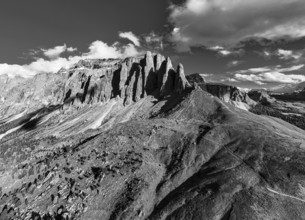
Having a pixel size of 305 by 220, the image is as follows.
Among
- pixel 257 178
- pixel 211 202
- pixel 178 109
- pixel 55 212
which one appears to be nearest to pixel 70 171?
pixel 55 212

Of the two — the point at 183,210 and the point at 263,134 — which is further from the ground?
the point at 263,134

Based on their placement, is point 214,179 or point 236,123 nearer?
point 214,179

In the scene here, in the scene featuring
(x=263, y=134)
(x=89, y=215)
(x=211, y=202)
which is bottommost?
(x=89, y=215)

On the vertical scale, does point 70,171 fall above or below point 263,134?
below

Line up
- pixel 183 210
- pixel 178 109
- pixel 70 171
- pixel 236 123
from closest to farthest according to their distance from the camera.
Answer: pixel 183 210 < pixel 70 171 < pixel 236 123 < pixel 178 109

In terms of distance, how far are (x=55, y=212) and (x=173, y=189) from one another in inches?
1199

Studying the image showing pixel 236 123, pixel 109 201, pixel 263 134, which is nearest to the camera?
pixel 109 201

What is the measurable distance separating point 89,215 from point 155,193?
17.7 m

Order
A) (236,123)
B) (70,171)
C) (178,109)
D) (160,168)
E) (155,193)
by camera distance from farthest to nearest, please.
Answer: (178,109) → (236,123) → (160,168) → (70,171) → (155,193)

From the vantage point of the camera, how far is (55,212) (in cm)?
5616

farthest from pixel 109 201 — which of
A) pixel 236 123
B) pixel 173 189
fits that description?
pixel 236 123

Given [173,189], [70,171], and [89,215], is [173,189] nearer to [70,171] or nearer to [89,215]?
[89,215]

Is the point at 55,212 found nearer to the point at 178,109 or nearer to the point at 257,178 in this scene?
the point at 257,178

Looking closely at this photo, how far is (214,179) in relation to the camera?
63.9m
